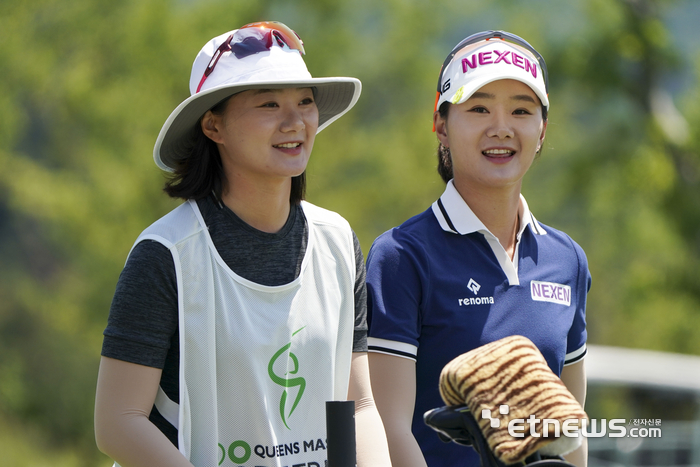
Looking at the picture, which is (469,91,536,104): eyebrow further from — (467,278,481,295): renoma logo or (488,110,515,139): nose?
(467,278,481,295): renoma logo

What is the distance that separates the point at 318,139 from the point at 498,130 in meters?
9.37

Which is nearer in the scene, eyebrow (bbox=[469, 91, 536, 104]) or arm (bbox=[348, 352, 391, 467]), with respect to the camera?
arm (bbox=[348, 352, 391, 467])

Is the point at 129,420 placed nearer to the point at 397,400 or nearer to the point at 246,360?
the point at 246,360

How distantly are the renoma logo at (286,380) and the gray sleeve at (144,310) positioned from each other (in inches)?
10.6

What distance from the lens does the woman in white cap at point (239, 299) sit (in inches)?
76.2

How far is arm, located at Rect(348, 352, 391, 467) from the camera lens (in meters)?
2.13

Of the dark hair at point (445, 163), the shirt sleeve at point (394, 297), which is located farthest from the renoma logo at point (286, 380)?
the dark hair at point (445, 163)

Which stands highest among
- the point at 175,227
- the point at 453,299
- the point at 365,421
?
the point at 175,227

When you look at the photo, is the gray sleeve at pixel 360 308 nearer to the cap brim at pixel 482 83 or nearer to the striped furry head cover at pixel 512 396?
the cap brim at pixel 482 83

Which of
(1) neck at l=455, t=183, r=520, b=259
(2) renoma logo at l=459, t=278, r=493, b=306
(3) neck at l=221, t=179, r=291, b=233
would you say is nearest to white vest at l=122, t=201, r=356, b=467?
(3) neck at l=221, t=179, r=291, b=233

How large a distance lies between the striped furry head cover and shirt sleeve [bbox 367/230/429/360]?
26.3 inches

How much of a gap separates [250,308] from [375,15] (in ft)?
43.3

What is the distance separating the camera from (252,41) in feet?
7.17

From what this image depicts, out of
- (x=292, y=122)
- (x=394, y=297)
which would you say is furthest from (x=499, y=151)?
(x=292, y=122)
